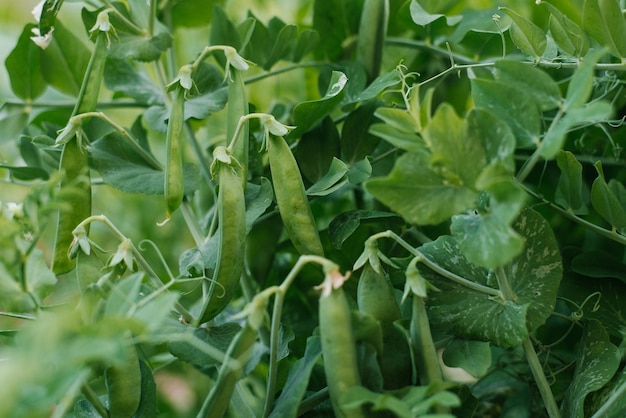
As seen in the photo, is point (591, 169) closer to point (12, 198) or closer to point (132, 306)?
point (132, 306)

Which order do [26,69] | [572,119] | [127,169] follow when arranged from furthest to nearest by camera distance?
[26,69]
[127,169]
[572,119]

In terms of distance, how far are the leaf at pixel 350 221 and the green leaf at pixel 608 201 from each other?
163 mm

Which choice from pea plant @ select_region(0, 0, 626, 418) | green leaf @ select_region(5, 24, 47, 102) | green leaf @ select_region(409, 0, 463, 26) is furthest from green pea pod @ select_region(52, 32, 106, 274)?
green leaf @ select_region(409, 0, 463, 26)

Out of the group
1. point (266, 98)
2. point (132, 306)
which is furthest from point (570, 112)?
point (266, 98)

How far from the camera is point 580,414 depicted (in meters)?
0.51

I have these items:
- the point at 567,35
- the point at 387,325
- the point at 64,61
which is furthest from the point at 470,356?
the point at 64,61

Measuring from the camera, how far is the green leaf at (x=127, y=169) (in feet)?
2.02

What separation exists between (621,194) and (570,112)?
0.19 metres

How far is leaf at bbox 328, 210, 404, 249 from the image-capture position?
58 centimetres

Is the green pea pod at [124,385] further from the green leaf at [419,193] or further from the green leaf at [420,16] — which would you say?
the green leaf at [420,16]

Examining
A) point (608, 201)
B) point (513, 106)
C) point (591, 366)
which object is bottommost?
point (591, 366)

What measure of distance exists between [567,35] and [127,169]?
0.40m

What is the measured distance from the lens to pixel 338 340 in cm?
43

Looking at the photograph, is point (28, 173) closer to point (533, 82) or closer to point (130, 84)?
point (130, 84)
